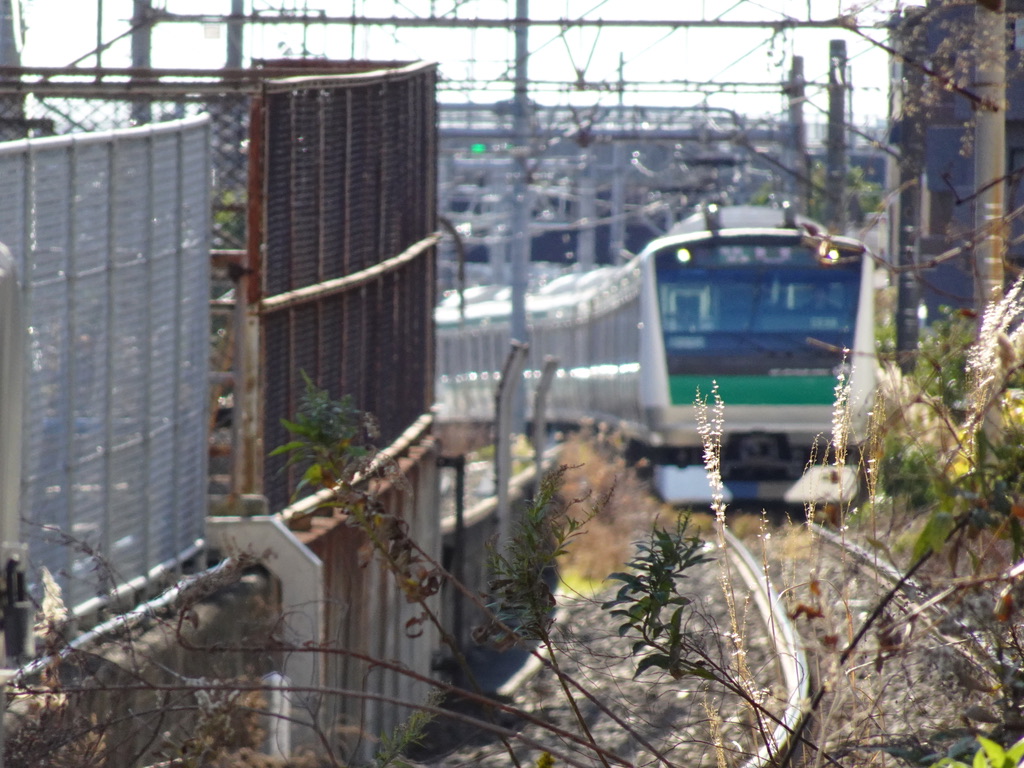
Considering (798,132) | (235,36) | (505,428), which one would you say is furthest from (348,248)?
(798,132)

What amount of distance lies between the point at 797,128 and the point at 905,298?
735 centimetres

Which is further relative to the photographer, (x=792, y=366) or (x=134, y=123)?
(x=792, y=366)

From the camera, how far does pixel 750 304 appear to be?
15953 mm

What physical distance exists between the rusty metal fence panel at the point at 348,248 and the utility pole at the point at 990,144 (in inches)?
121

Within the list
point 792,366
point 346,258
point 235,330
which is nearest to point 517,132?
point 792,366

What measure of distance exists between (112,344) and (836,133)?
15392 mm

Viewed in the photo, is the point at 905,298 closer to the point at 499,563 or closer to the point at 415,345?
the point at 415,345

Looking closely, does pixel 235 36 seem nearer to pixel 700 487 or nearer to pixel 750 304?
pixel 750 304

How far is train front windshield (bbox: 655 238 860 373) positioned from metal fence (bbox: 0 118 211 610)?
9.13 m

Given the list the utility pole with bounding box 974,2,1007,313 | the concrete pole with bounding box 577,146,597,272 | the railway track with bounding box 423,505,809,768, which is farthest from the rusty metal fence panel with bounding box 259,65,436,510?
the concrete pole with bounding box 577,146,597,272

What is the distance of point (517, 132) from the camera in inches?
782

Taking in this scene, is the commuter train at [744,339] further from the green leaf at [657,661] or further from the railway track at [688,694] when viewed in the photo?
the green leaf at [657,661]

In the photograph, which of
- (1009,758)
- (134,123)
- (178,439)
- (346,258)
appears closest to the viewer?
(1009,758)

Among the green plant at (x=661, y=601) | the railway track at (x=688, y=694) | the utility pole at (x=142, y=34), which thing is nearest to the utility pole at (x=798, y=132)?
the utility pole at (x=142, y=34)
